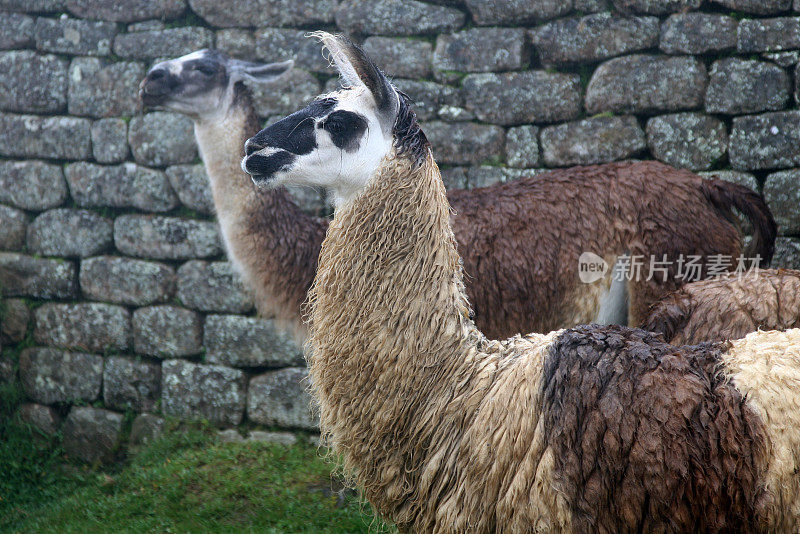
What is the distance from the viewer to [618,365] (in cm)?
171

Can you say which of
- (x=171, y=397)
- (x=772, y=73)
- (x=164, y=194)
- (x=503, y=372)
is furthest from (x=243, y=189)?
(x=772, y=73)

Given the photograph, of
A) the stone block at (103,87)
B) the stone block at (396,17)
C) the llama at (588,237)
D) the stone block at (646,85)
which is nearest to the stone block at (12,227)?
the stone block at (103,87)

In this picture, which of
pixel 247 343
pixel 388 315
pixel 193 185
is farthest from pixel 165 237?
pixel 388 315

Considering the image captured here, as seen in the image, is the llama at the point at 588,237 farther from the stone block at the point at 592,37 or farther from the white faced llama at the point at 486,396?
the white faced llama at the point at 486,396

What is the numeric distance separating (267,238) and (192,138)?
1.29 m

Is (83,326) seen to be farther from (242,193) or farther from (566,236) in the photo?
(566,236)

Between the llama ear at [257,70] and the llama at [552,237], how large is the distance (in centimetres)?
76

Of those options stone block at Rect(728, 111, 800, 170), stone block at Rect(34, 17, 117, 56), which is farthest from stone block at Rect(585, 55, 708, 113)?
stone block at Rect(34, 17, 117, 56)

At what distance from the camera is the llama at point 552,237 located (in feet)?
10.7

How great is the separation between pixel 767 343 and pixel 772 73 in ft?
8.15

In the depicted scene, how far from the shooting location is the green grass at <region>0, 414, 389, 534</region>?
3.43 m

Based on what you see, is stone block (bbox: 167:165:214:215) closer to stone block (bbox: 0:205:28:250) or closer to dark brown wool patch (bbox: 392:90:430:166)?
stone block (bbox: 0:205:28:250)

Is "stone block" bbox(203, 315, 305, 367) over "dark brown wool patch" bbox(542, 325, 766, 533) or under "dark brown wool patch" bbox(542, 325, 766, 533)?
under

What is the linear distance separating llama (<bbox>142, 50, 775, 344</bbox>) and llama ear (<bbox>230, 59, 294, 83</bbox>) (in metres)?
0.76
